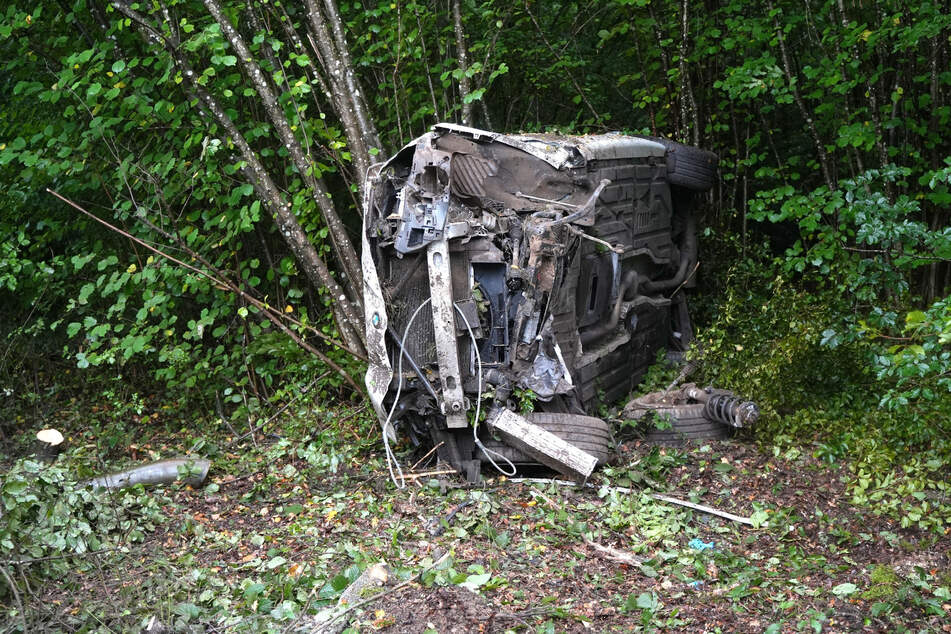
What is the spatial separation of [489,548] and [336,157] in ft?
11.3

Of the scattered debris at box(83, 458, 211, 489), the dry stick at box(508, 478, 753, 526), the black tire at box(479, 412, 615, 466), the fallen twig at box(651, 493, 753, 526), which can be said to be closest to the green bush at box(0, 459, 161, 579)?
the scattered debris at box(83, 458, 211, 489)

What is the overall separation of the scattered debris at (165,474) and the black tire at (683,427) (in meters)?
3.01

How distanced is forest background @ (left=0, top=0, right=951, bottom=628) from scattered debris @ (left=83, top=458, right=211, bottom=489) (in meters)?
1.10

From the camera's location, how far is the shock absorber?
5.59 meters

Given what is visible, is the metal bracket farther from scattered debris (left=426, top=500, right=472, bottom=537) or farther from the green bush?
the green bush

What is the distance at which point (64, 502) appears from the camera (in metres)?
4.60

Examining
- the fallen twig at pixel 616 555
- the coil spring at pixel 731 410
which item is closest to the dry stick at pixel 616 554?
the fallen twig at pixel 616 555

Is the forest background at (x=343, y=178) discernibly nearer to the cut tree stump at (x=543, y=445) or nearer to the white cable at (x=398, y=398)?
the white cable at (x=398, y=398)

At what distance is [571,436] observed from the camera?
206 inches

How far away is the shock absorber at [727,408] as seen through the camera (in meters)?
5.59

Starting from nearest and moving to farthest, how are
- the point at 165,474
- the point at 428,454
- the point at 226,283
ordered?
the point at 428,454 < the point at 165,474 < the point at 226,283

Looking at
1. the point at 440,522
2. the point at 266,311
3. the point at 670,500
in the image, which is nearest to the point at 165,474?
the point at 266,311

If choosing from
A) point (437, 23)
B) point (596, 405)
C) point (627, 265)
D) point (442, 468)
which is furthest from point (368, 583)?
point (437, 23)

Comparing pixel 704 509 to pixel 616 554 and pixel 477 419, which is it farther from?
pixel 477 419
